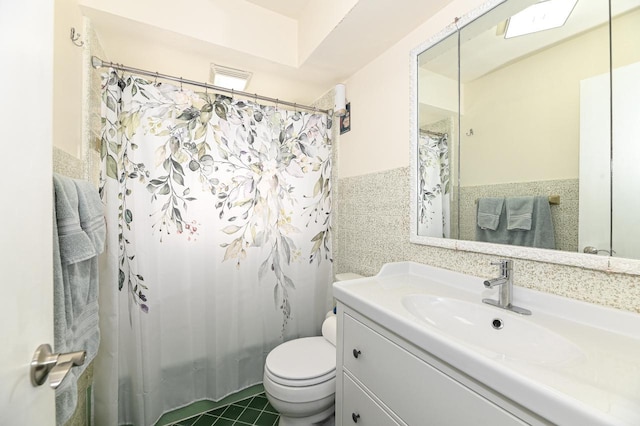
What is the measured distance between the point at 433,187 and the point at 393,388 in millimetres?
918

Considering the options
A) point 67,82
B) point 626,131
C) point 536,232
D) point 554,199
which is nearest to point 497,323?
point 536,232

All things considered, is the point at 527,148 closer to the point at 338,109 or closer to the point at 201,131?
the point at 338,109

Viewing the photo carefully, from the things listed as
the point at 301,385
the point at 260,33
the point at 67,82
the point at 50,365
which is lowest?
the point at 301,385

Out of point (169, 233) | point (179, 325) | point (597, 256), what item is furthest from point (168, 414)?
point (597, 256)

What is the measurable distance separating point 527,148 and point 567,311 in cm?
58

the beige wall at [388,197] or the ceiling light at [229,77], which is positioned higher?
the ceiling light at [229,77]

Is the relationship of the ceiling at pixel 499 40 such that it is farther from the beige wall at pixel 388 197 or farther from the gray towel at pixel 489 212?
the gray towel at pixel 489 212

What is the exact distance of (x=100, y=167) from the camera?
1354 millimetres

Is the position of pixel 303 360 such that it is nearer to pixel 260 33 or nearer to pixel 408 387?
pixel 408 387

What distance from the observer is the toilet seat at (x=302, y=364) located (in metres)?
1.27

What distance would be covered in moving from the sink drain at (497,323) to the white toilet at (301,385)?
811 millimetres

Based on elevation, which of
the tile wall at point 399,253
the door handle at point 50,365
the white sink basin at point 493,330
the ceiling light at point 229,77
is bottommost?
the white sink basin at point 493,330

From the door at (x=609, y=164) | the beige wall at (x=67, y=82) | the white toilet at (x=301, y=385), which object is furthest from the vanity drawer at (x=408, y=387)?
the beige wall at (x=67, y=82)

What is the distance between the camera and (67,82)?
108cm
